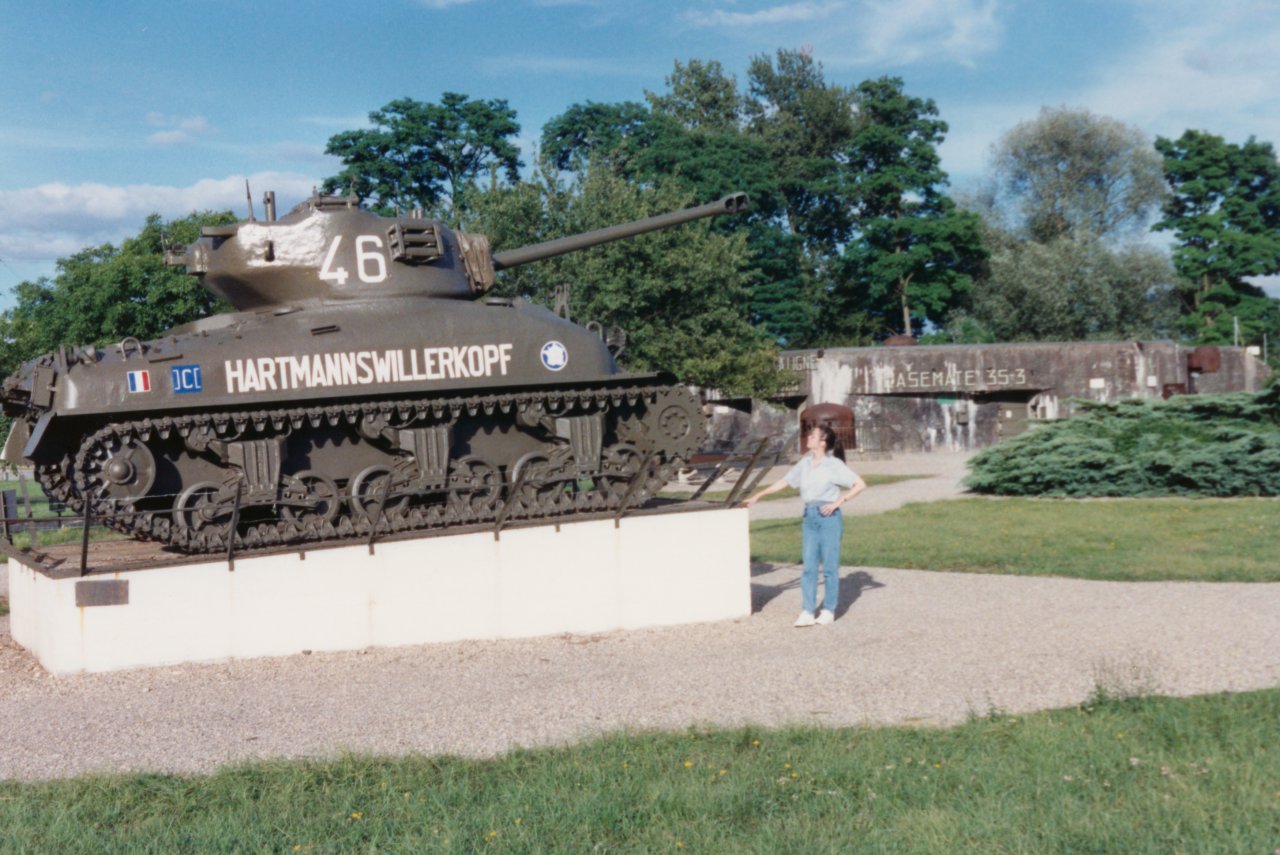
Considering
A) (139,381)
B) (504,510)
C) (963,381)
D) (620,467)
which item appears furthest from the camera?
(963,381)

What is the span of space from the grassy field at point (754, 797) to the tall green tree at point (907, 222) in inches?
2127

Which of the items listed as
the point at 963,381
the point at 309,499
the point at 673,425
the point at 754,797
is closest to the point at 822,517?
the point at 673,425

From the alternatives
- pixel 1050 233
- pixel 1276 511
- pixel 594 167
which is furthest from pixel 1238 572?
pixel 1050 233

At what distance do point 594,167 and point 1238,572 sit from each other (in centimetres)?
2512

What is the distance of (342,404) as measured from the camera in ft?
43.0

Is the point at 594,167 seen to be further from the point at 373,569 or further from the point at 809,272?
the point at 809,272

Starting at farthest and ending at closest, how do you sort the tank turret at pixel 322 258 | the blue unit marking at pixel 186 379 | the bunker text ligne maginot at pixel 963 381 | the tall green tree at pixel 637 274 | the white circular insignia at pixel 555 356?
1. the bunker text ligne maginot at pixel 963 381
2. the tall green tree at pixel 637 274
3. the white circular insignia at pixel 555 356
4. the tank turret at pixel 322 258
5. the blue unit marking at pixel 186 379

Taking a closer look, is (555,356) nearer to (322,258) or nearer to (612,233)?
(322,258)

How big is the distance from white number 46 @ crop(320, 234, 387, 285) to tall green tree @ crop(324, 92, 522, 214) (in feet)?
104

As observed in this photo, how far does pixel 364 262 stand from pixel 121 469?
3314 millimetres

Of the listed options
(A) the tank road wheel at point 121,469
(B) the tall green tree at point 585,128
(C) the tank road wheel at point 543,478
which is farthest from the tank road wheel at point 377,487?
(B) the tall green tree at point 585,128

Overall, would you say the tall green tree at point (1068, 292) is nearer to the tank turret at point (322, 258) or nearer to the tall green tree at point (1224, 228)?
the tall green tree at point (1224, 228)

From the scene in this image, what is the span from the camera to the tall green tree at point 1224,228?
203 ft

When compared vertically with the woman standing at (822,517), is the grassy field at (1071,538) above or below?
below
